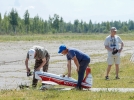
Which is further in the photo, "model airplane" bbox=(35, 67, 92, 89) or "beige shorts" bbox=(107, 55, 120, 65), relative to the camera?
"beige shorts" bbox=(107, 55, 120, 65)

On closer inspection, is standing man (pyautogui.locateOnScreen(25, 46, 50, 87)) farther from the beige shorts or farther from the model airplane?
the beige shorts

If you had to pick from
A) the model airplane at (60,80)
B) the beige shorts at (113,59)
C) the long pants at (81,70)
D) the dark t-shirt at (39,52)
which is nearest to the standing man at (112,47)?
the beige shorts at (113,59)

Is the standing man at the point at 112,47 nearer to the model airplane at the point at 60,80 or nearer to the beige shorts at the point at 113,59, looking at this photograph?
the beige shorts at the point at 113,59

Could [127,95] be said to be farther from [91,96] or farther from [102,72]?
[102,72]

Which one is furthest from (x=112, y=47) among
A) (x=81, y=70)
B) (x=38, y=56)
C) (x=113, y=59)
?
(x=38, y=56)

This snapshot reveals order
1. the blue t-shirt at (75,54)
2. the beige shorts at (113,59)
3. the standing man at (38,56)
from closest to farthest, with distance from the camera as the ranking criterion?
the blue t-shirt at (75,54), the standing man at (38,56), the beige shorts at (113,59)

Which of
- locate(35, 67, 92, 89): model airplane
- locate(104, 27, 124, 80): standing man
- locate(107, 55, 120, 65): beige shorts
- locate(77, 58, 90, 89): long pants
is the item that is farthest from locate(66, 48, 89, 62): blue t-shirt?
locate(107, 55, 120, 65): beige shorts

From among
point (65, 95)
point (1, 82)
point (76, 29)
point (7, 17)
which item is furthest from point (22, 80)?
point (76, 29)

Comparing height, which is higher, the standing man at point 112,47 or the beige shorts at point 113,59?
the standing man at point 112,47

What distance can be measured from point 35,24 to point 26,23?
11.2 metres

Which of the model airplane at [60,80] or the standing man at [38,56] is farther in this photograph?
the model airplane at [60,80]

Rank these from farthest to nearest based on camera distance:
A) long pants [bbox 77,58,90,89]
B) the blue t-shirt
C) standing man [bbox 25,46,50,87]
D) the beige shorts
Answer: the beige shorts → long pants [bbox 77,58,90,89] → standing man [bbox 25,46,50,87] → the blue t-shirt

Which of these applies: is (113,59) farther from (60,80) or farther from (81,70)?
(60,80)

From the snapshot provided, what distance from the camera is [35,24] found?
390 ft
